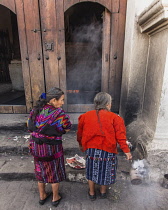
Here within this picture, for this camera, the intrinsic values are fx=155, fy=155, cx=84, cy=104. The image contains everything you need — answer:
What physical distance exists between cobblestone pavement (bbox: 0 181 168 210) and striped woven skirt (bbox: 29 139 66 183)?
43 centimetres

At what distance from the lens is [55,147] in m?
1.96

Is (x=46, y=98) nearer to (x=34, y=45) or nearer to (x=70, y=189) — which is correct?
(x=70, y=189)

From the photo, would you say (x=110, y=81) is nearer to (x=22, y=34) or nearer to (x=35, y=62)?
(x=35, y=62)

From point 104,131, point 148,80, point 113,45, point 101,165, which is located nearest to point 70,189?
point 101,165

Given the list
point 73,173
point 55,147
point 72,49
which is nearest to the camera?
point 55,147

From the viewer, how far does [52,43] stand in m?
3.32

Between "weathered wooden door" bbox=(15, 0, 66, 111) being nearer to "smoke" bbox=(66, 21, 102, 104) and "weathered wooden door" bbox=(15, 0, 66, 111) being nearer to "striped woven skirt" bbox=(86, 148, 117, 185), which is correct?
"smoke" bbox=(66, 21, 102, 104)

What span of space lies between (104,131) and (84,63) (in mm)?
3147

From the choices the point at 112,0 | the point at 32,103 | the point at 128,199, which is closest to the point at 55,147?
the point at 128,199

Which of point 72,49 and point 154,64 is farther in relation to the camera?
point 72,49

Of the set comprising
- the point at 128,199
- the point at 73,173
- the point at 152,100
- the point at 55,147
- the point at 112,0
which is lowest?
the point at 128,199

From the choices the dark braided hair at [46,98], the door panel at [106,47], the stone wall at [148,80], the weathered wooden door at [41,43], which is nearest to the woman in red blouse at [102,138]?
the dark braided hair at [46,98]

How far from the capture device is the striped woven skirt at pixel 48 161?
75.1 inches

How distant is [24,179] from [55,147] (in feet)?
3.80
